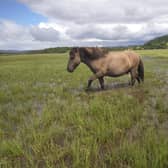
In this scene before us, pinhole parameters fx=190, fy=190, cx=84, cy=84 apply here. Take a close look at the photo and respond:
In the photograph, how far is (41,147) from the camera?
11.0 feet

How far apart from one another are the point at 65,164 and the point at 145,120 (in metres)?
2.34

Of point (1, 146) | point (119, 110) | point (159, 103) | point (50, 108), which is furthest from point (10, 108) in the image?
point (159, 103)

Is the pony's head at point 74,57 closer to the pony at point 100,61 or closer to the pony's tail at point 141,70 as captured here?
the pony at point 100,61

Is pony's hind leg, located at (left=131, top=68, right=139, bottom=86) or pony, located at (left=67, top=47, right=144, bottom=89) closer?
pony, located at (left=67, top=47, right=144, bottom=89)

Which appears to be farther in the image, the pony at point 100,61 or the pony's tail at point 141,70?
the pony's tail at point 141,70

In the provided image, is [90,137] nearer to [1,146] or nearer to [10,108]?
[1,146]

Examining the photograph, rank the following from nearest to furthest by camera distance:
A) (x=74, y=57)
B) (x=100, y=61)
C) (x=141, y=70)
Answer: (x=74, y=57), (x=100, y=61), (x=141, y=70)

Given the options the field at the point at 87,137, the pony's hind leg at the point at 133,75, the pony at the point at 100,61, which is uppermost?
the pony at the point at 100,61

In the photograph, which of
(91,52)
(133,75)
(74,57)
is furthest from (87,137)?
(133,75)

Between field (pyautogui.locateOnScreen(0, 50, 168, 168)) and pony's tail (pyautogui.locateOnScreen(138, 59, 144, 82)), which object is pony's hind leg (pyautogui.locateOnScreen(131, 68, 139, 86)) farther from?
field (pyautogui.locateOnScreen(0, 50, 168, 168))

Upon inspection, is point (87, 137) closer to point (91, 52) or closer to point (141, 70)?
point (91, 52)

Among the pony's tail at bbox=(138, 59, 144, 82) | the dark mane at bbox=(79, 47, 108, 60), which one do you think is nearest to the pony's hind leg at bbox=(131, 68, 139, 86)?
the pony's tail at bbox=(138, 59, 144, 82)

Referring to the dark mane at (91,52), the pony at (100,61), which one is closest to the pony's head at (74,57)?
the pony at (100,61)

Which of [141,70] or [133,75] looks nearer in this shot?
[133,75]
